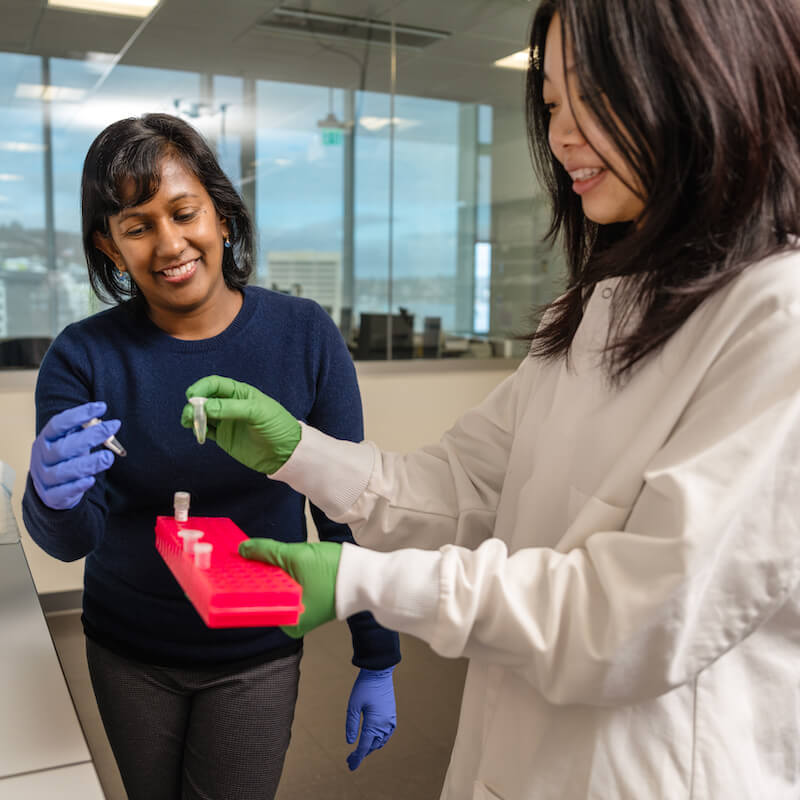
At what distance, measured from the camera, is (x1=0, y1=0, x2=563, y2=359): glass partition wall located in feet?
10.8

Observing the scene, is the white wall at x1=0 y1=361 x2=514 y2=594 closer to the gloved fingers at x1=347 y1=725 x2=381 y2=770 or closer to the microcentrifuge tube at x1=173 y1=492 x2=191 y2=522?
the gloved fingers at x1=347 y1=725 x2=381 y2=770

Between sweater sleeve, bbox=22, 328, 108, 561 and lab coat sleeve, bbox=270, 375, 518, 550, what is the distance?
32 centimetres

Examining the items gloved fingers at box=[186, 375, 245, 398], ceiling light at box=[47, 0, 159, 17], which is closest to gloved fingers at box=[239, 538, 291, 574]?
gloved fingers at box=[186, 375, 245, 398]

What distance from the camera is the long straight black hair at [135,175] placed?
45.8 inches

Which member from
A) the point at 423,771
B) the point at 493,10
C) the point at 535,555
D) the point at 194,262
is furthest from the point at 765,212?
the point at 493,10

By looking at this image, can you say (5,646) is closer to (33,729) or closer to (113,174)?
(33,729)

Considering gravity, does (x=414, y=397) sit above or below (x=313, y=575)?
below

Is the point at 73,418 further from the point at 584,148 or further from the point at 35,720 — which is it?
the point at 584,148

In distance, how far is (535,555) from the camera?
0.72 m

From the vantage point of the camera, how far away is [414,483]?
40.6 inches

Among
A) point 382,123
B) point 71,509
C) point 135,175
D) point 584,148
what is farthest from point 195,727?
point 382,123

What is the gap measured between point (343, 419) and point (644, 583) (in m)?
0.70

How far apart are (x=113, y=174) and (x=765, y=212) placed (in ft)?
2.82

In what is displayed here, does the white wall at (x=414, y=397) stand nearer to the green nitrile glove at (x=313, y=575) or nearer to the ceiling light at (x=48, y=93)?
the ceiling light at (x=48, y=93)
